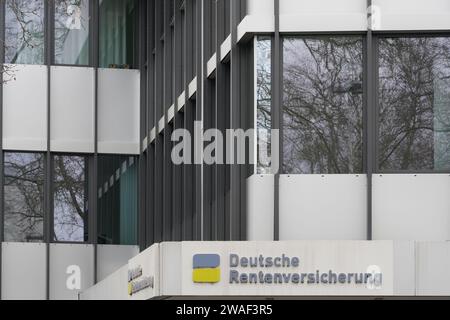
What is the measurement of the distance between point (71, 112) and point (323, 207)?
43.7ft

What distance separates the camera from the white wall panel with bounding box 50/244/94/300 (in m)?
32.9

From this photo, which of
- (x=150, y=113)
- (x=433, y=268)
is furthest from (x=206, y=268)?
(x=150, y=113)

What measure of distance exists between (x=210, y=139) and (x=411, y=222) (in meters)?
4.66

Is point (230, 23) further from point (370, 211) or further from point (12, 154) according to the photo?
point (12, 154)

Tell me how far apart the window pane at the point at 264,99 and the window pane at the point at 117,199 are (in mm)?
12179

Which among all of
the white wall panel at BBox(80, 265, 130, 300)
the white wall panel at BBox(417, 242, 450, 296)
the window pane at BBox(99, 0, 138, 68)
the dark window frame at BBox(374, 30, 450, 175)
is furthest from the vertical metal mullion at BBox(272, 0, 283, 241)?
the window pane at BBox(99, 0, 138, 68)

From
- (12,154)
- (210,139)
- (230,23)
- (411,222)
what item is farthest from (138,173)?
(411,222)

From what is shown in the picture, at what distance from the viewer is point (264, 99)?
21.6 meters

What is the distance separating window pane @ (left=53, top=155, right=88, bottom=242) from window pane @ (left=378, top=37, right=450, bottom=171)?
1320cm

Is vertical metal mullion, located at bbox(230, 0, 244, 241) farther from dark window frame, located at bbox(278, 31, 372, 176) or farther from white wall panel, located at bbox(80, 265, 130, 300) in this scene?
white wall panel, located at bbox(80, 265, 130, 300)

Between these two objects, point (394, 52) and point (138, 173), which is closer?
point (394, 52)

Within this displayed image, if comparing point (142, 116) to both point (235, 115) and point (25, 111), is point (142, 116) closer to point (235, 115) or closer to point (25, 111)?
point (25, 111)

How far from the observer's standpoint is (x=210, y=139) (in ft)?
80.0
